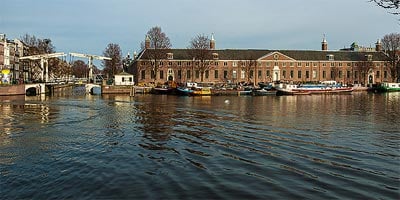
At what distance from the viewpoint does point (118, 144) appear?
1764 centimetres

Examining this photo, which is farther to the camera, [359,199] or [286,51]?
[286,51]

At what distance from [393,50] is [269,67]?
34.3 metres

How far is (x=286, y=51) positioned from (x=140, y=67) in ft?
151

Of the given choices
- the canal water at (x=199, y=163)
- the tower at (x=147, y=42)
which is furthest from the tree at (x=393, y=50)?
the canal water at (x=199, y=163)

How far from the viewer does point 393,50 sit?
107438 mm

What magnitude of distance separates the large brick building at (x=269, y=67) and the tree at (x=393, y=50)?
16.5ft

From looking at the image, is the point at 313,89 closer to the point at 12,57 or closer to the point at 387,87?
the point at 387,87

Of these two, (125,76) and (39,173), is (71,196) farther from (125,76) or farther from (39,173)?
(125,76)

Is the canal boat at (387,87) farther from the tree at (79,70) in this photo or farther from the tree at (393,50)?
the tree at (79,70)

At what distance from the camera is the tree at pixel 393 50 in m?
106

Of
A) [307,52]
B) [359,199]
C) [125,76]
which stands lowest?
[359,199]

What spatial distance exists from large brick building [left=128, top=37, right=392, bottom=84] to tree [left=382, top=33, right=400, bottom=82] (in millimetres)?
5015

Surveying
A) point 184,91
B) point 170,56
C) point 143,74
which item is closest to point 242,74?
point 170,56

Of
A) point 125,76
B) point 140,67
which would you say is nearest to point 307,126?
point 125,76
